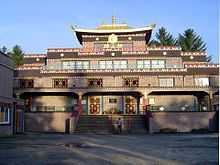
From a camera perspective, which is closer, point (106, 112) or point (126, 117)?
point (126, 117)

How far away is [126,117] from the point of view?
32.5 meters

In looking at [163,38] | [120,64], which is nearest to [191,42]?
[163,38]

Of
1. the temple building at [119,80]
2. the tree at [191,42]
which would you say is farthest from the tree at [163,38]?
the temple building at [119,80]

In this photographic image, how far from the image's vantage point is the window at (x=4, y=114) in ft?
80.5

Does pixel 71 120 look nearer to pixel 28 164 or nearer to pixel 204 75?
pixel 204 75

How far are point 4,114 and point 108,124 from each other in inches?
396

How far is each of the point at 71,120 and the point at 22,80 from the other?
1260 cm

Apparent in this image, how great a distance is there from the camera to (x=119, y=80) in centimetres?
3972

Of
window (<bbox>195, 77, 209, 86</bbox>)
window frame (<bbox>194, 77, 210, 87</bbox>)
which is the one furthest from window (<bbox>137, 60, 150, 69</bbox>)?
window (<bbox>195, 77, 209, 86</bbox>)

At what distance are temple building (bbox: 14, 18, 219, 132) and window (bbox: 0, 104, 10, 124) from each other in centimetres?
1114

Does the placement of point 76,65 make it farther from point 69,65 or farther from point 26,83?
point 26,83

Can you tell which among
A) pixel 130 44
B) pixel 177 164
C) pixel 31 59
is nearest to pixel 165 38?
pixel 130 44

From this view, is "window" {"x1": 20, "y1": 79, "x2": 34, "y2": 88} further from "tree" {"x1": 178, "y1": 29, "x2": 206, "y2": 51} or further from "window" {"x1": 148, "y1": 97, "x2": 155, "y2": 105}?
"tree" {"x1": 178, "y1": 29, "x2": 206, "y2": 51}

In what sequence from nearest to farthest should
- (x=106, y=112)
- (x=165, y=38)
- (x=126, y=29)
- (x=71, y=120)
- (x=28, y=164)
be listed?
(x=28, y=164)
(x=71, y=120)
(x=106, y=112)
(x=126, y=29)
(x=165, y=38)
